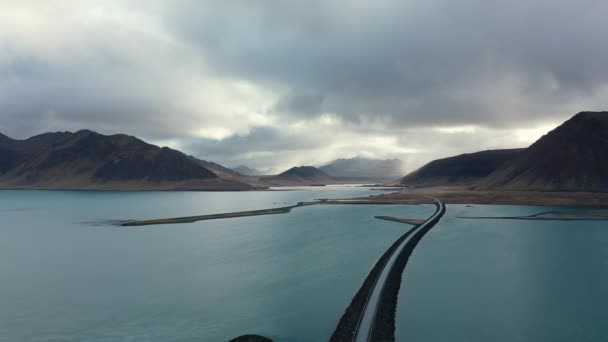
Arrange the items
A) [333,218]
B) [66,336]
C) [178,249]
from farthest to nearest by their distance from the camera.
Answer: [333,218] < [178,249] < [66,336]

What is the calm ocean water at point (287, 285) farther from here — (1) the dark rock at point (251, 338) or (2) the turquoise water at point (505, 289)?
(1) the dark rock at point (251, 338)

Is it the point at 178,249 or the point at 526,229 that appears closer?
the point at 178,249

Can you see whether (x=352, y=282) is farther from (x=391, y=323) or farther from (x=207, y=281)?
(x=207, y=281)

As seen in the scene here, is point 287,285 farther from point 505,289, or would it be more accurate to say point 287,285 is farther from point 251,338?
point 505,289

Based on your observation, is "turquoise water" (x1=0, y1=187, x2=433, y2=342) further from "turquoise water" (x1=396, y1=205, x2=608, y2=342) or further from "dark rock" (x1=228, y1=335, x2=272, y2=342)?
"turquoise water" (x1=396, y1=205, x2=608, y2=342)

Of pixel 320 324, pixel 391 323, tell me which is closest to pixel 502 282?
pixel 391 323

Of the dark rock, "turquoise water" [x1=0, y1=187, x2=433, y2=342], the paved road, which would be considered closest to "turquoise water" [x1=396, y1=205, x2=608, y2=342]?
the paved road

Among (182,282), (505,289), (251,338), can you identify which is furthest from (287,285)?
(505,289)

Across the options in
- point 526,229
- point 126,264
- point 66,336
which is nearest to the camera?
point 66,336
